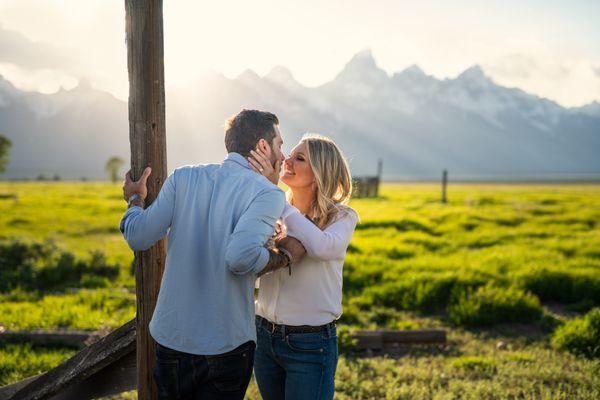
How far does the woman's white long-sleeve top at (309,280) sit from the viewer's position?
120 inches

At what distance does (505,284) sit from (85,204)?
2637 centimetres

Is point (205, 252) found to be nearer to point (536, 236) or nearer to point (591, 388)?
point (591, 388)

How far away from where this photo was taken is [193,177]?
2639 mm

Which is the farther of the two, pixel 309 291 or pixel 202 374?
pixel 309 291

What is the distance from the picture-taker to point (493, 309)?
862cm

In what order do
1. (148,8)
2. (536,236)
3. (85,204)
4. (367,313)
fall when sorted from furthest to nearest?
(85,204)
(536,236)
(367,313)
(148,8)

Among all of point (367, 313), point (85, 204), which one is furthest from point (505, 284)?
point (85, 204)

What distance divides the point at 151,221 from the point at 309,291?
43.4 inches

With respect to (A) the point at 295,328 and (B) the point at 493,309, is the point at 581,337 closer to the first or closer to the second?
(B) the point at 493,309

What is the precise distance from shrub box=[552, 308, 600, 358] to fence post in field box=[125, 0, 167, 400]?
19.5 ft

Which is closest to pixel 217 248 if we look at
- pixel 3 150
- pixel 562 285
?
pixel 562 285

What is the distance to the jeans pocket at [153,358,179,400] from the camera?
2672 millimetres

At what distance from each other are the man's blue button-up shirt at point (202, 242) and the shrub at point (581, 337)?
19.5 ft

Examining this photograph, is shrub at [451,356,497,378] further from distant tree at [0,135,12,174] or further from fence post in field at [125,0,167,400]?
distant tree at [0,135,12,174]
